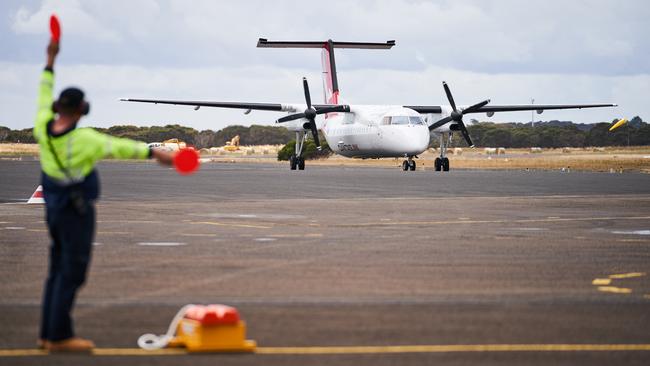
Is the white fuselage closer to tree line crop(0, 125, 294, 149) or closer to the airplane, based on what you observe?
the airplane

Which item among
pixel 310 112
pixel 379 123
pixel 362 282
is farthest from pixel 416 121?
pixel 362 282

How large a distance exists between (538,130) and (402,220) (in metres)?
146

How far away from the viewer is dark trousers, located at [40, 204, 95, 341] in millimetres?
7895

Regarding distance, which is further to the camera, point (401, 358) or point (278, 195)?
point (278, 195)

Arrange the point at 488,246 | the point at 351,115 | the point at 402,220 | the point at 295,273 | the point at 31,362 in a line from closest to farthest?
1. the point at 31,362
2. the point at 295,273
3. the point at 488,246
4. the point at 402,220
5. the point at 351,115

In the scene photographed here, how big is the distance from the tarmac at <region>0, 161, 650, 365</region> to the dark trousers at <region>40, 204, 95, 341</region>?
0.24 m

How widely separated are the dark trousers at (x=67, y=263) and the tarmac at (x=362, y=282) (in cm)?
24

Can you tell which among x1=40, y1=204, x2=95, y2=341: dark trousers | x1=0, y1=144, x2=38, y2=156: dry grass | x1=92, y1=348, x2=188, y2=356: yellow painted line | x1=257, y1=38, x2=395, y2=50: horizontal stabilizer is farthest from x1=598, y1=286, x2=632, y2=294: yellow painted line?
x1=0, y1=144, x2=38, y2=156: dry grass

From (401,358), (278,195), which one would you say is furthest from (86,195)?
(278,195)

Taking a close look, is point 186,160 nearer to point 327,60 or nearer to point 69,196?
point 69,196

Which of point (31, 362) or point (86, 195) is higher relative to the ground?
point (86, 195)

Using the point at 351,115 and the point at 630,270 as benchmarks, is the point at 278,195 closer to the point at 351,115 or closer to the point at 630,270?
the point at 630,270

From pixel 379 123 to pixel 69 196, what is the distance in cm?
4826

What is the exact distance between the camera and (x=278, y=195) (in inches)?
1249
